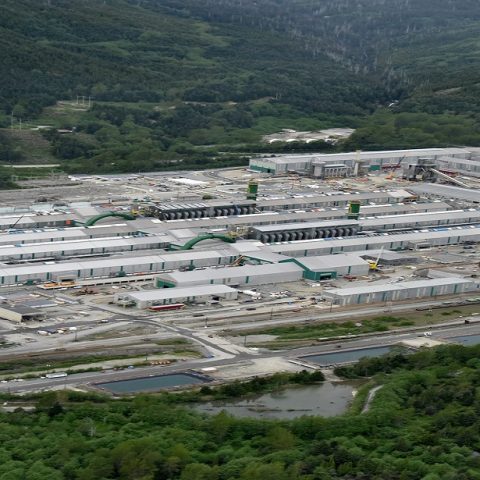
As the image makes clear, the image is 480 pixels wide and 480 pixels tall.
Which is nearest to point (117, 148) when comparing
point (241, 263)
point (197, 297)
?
point (241, 263)

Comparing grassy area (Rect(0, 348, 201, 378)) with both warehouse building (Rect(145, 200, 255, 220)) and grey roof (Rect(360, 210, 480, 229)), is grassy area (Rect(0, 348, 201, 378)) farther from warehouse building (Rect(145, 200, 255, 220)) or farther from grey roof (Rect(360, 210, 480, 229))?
grey roof (Rect(360, 210, 480, 229))

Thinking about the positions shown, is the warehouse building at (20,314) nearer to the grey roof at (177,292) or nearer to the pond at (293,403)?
the grey roof at (177,292)

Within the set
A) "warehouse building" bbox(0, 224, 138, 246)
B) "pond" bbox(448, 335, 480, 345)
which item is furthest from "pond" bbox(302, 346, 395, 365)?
"warehouse building" bbox(0, 224, 138, 246)

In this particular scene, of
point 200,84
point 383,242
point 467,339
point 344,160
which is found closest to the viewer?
point 467,339

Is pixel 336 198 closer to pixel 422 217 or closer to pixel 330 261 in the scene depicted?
pixel 422 217

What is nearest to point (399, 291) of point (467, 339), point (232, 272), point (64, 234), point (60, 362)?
point (467, 339)

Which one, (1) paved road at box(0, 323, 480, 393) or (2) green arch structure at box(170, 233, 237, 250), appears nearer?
(1) paved road at box(0, 323, 480, 393)
